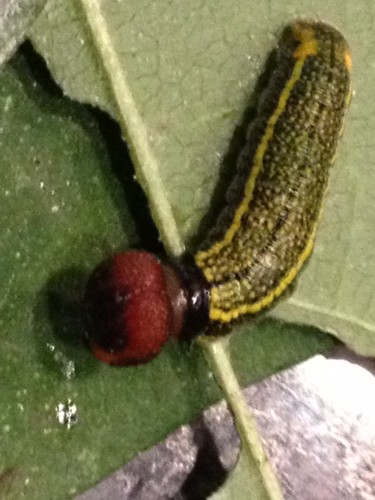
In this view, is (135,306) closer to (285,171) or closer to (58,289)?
(58,289)

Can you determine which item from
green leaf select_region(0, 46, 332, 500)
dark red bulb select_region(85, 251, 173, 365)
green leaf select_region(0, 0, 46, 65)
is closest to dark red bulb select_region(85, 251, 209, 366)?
dark red bulb select_region(85, 251, 173, 365)

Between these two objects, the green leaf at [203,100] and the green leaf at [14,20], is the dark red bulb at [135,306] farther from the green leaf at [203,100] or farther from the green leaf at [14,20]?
the green leaf at [14,20]

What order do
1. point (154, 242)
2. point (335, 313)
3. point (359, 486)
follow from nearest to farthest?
point (154, 242) → point (335, 313) → point (359, 486)

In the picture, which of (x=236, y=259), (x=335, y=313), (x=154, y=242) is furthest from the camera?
(x=335, y=313)

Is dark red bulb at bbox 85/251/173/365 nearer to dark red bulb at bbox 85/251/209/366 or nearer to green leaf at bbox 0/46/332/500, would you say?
dark red bulb at bbox 85/251/209/366

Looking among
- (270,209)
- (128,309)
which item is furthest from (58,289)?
(270,209)

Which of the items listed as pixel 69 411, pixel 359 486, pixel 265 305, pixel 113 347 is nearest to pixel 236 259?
pixel 265 305

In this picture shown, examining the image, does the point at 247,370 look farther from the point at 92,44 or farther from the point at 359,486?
the point at 92,44

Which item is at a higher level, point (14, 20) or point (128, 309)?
point (14, 20)
